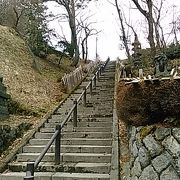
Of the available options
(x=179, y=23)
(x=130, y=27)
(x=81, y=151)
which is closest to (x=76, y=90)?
(x=81, y=151)

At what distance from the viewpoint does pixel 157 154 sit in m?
4.62

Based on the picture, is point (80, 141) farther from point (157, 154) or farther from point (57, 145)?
point (157, 154)

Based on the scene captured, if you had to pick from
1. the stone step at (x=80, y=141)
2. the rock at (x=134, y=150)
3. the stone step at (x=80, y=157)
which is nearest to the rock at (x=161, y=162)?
the rock at (x=134, y=150)

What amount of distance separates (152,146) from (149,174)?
1.34 ft

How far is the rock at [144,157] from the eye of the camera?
483 cm

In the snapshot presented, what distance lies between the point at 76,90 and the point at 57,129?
9024 mm

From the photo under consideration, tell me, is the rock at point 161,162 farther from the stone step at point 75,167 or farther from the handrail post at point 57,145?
the handrail post at point 57,145

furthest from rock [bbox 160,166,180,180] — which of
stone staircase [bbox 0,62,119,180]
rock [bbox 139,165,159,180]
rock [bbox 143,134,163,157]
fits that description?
stone staircase [bbox 0,62,119,180]

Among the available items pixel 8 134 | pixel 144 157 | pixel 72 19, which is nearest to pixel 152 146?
pixel 144 157

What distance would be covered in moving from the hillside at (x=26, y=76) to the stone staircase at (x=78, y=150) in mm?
1768

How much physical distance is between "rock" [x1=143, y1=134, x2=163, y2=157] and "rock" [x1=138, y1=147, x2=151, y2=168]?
93mm

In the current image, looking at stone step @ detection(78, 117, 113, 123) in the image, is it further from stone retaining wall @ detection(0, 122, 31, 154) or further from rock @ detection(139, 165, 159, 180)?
rock @ detection(139, 165, 159, 180)

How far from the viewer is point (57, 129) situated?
7.09 meters

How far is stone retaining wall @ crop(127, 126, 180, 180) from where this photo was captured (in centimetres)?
435
